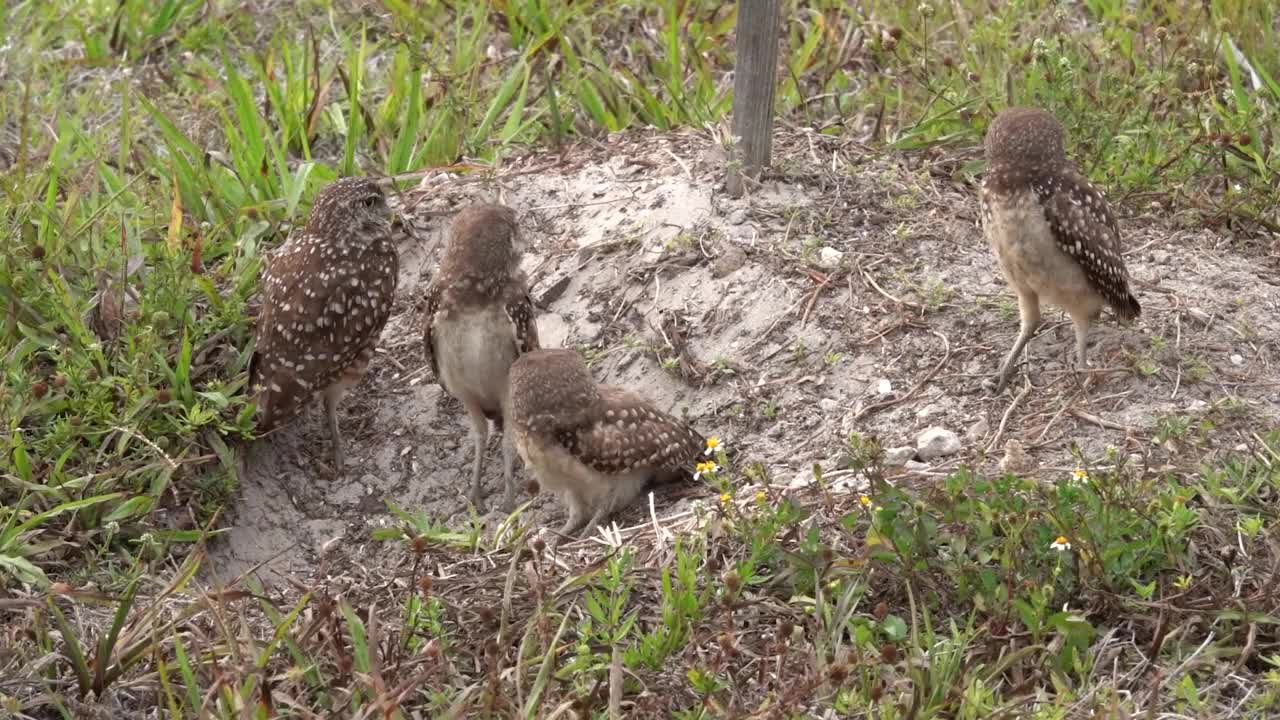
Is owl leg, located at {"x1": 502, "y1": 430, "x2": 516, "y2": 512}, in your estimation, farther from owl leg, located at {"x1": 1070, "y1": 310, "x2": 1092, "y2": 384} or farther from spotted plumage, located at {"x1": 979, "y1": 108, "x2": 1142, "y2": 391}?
owl leg, located at {"x1": 1070, "y1": 310, "x2": 1092, "y2": 384}

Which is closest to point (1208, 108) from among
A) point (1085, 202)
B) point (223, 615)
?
point (1085, 202)

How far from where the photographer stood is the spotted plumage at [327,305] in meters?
6.06

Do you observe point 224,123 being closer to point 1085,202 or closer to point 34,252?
point 34,252

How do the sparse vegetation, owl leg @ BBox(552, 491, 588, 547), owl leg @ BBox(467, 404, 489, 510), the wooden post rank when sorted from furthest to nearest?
1. the wooden post
2. owl leg @ BBox(467, 404, 489, 510)
3. owl leg @ BBox(552, 491, 588, 547)
4. the sparse vegetation

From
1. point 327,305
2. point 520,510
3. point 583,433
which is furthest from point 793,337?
point 327,305

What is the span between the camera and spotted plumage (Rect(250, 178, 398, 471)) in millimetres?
6062

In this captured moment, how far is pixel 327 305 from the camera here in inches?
242

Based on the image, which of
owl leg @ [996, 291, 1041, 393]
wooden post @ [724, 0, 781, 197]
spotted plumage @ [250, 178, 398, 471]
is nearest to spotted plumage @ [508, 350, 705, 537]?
spotted plumage @ [250, 178, 398, 471]

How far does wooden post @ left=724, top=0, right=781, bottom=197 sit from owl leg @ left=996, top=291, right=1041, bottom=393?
136 cm

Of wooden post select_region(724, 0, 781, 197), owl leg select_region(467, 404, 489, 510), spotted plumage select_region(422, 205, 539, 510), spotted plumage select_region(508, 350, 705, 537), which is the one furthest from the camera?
wooden post select_region(724, 0, 781, 197)

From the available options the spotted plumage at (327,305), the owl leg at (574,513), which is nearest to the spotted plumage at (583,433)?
the owl leg at (574,513)

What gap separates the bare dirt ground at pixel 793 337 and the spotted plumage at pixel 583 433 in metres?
0.21

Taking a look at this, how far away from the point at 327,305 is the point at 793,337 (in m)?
1.81

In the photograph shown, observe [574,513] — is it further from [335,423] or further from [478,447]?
[335,423]
